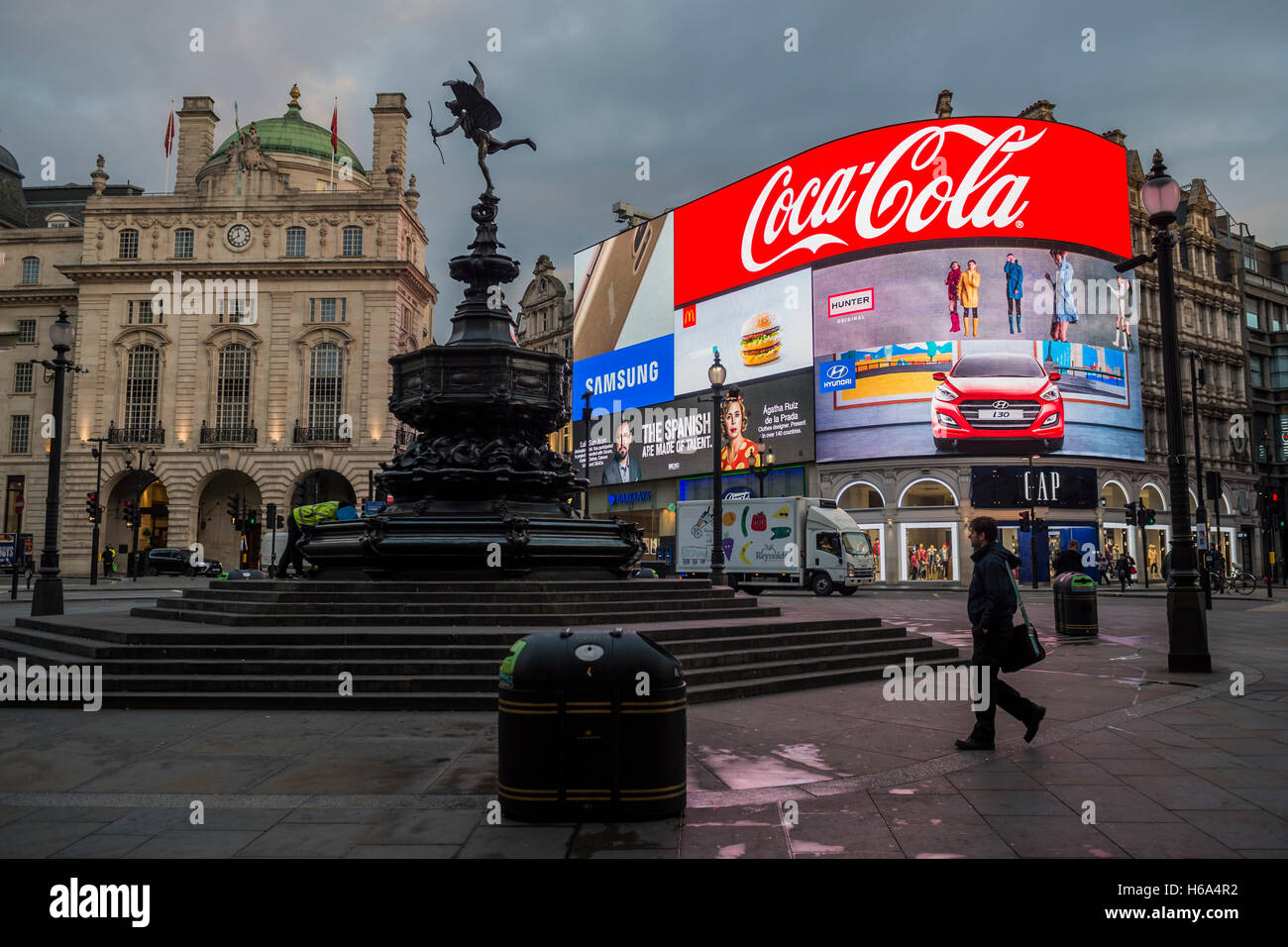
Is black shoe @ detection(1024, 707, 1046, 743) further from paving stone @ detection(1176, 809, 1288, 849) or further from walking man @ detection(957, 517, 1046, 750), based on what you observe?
paving stone @ detection(1176, 809, 1288, 849)

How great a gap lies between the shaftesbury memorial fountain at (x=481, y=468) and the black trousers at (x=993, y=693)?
21.1 ft

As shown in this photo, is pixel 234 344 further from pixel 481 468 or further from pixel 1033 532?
pixel 481 468

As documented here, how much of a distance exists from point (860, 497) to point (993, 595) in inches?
1523

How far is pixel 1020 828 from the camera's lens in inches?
195

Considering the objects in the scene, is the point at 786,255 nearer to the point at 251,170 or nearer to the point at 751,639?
the point at 251,170

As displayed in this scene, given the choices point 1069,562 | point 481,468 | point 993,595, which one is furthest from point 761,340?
point 993,595

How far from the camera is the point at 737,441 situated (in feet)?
167

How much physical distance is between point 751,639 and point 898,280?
118 ft

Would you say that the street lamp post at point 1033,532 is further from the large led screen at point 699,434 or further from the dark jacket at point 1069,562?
the dark jacket at point 1069,562

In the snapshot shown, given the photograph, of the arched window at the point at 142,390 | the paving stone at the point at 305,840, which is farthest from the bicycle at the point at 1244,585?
the arched window at the point at 142,390

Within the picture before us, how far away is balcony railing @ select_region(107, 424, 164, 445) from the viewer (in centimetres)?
5362

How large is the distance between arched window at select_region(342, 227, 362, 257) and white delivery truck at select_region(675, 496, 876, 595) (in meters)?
34.5

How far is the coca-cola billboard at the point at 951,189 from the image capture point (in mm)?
42531
